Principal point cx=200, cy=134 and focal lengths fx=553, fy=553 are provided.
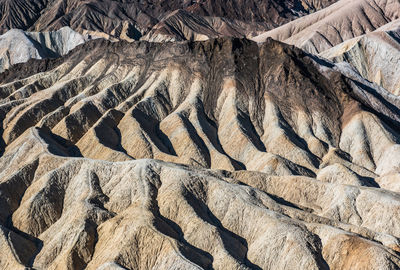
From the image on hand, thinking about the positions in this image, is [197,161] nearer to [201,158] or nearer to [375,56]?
[201,158]

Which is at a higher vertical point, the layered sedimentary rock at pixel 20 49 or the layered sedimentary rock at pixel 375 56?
the layered sedimentary rock at pixel 375 56

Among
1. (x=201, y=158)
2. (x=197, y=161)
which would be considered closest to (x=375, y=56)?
(x=201, y=158)

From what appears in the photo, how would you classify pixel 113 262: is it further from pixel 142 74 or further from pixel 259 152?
pixel 142 74

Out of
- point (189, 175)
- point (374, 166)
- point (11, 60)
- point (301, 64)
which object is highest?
point (189, 175)

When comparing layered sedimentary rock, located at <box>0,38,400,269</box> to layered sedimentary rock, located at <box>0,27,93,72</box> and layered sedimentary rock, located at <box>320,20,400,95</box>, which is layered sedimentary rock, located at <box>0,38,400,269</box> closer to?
layered sedimentary rock, located at <box>320,20,400,95</box>

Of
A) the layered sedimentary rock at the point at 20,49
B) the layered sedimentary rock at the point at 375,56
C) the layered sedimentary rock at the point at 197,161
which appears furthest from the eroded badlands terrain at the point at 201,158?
the layered sedimentary rock at the point at 20,49

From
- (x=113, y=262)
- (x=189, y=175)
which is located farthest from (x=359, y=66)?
(x=113, y=262)

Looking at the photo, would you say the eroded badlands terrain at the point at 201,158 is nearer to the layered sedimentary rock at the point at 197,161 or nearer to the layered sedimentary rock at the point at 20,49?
the layered sedimentary rock at the point at 197,161

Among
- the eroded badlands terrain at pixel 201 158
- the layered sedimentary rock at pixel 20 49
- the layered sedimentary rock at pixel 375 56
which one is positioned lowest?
the layered sedimentary rock at pixel 20 49
